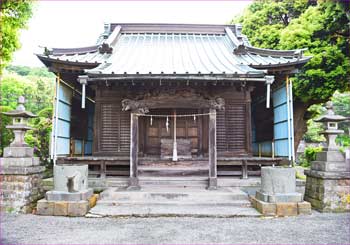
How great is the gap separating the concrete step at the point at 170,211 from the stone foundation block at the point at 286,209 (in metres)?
0.48

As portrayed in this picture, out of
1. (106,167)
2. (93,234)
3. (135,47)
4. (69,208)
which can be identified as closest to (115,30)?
(135,47)

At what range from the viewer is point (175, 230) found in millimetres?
5395

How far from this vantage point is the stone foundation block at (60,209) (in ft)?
20.8

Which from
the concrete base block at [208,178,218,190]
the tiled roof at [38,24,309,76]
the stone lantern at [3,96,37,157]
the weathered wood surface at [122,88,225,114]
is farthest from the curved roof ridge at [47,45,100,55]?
the concrete base block at [208,178,218,190]

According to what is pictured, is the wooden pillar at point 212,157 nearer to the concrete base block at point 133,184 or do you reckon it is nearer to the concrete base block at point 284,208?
the concrete base block at point 284,208

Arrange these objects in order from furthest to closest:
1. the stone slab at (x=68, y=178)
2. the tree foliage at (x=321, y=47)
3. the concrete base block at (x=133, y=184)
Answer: the tree foliage at (x=321, y=47)
the concrete base block at (x=133, y=184)
the stone slab at (x=68, y=178)

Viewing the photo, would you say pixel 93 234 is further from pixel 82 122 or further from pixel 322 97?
pixel 322 97

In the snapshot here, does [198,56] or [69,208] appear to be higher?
[198,56]

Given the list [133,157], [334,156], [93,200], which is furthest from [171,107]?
[334,156]

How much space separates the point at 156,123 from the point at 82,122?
3731 millimetres

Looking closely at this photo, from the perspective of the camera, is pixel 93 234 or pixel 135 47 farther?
pixel 135 47

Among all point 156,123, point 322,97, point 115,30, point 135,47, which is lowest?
point 156,123

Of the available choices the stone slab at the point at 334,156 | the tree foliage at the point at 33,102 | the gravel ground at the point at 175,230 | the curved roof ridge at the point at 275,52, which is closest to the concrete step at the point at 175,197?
the gravel ground at the point at 175,230

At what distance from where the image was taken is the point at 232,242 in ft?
15.6
